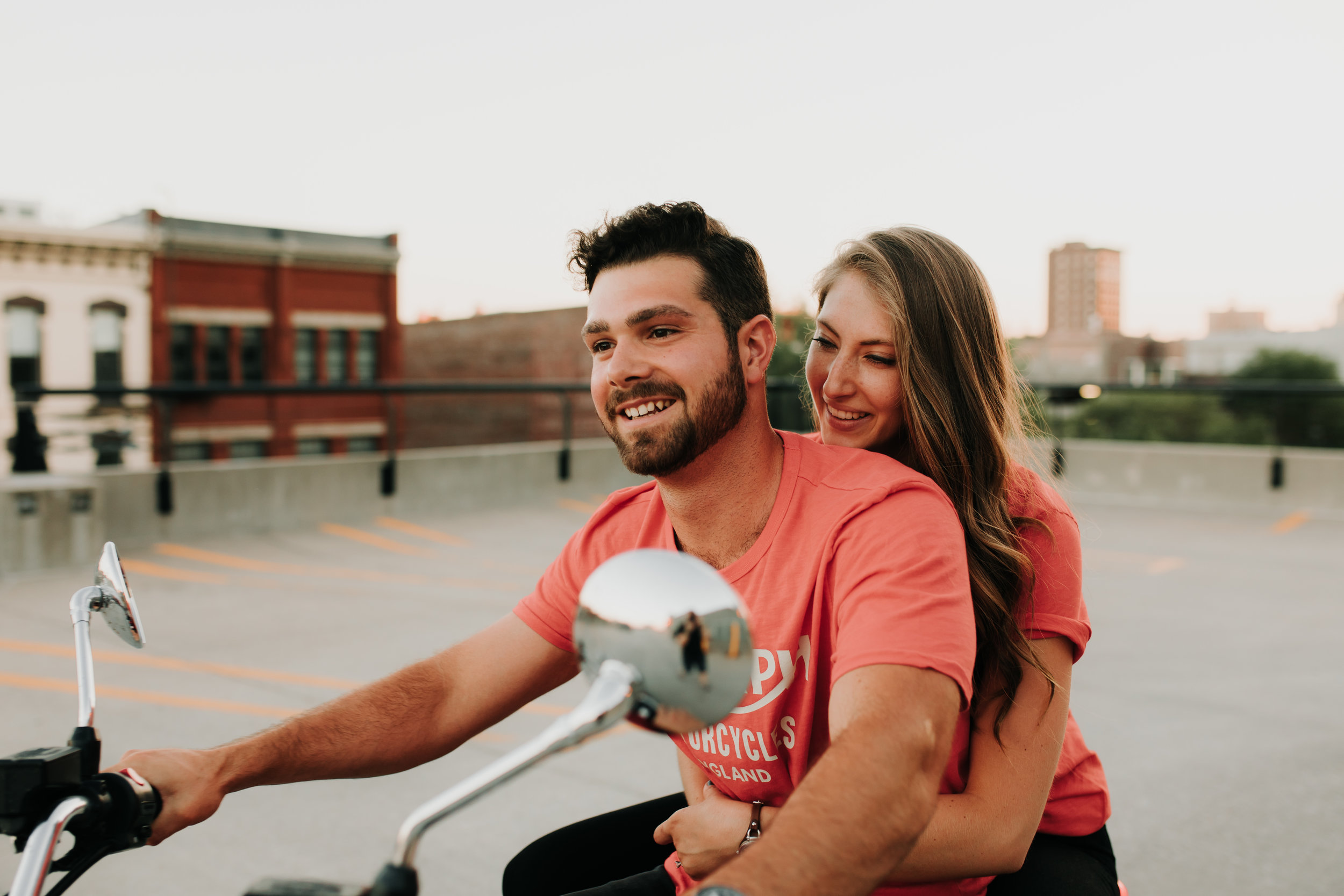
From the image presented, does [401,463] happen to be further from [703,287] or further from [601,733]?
[601,733]

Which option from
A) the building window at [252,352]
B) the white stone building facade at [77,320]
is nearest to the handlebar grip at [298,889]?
the white stone building facade at [77,320]

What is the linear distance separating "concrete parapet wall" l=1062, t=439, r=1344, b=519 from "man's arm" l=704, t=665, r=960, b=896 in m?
10.1

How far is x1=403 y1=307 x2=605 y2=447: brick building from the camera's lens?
48.4 m

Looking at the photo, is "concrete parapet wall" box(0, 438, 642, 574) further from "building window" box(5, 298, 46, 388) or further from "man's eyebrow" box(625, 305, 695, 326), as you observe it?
"building window" box(5, 298, 46, 388)

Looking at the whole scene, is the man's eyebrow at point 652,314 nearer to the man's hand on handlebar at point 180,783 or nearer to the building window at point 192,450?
the man's hand on handlebar at point 180,783

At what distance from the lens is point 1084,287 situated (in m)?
185

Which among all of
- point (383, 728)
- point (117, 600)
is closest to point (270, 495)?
point (383, 728)

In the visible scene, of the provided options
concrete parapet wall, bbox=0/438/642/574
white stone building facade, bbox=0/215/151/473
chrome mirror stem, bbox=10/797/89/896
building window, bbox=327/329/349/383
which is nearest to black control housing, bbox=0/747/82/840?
chrome mirror stem, bbox=10/797/89/896

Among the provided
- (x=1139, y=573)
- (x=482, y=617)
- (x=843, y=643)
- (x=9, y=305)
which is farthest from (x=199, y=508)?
(x=9, y=305)

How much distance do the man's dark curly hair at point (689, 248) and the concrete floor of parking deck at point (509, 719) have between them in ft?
7.51

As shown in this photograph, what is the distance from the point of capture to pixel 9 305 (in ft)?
111

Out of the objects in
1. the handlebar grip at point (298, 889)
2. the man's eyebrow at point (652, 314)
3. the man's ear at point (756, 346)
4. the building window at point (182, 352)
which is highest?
the building window at point (182, 352)

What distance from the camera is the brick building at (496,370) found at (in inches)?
1905

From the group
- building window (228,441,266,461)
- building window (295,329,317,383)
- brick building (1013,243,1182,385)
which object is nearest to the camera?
building window (228,441,266,461)
